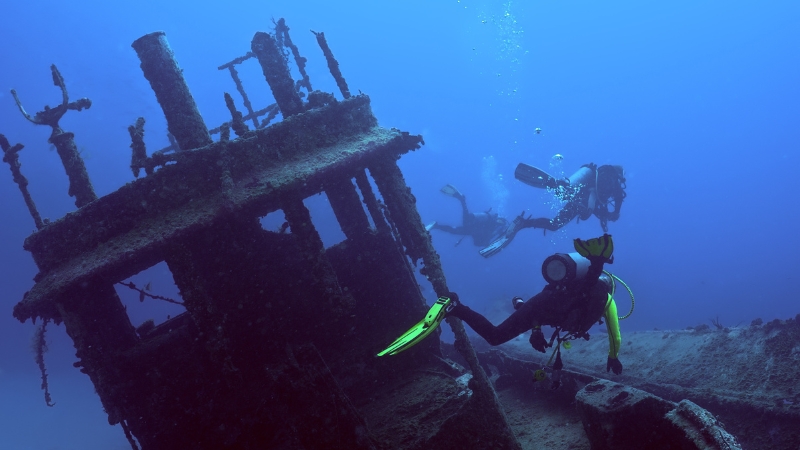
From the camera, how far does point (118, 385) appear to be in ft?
17.8

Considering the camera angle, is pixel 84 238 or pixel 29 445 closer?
pixel 84 238

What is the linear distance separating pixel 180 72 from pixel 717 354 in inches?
406

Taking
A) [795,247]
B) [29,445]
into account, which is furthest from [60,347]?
[795,247]

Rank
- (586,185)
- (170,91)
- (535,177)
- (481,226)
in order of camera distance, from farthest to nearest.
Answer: (481,226)
(586,185)
(535,177)
(170,91)

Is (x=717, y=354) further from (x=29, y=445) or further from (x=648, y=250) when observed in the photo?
(x=648, y=250)

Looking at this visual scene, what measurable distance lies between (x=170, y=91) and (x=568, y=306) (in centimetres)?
648

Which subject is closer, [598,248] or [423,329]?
[598,248]

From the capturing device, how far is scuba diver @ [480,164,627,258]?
15141 mm

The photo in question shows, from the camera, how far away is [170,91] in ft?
21.7

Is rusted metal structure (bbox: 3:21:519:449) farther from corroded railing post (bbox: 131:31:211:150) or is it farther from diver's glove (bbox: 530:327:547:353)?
diver's glove (bbox: 530:327:547:353)

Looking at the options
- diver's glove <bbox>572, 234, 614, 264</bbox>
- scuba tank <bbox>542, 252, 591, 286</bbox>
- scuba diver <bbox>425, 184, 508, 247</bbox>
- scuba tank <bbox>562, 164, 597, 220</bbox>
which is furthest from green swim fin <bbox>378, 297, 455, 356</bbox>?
scuba diver <bbox>425, 184, 508, 247</bbox>

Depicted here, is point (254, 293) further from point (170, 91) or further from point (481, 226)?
point (481, 226)

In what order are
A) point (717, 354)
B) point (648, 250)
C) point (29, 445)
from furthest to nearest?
point (648, 250), point (29, 445), point (717, 354)

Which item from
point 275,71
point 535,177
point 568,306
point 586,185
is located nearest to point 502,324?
point 568,306
